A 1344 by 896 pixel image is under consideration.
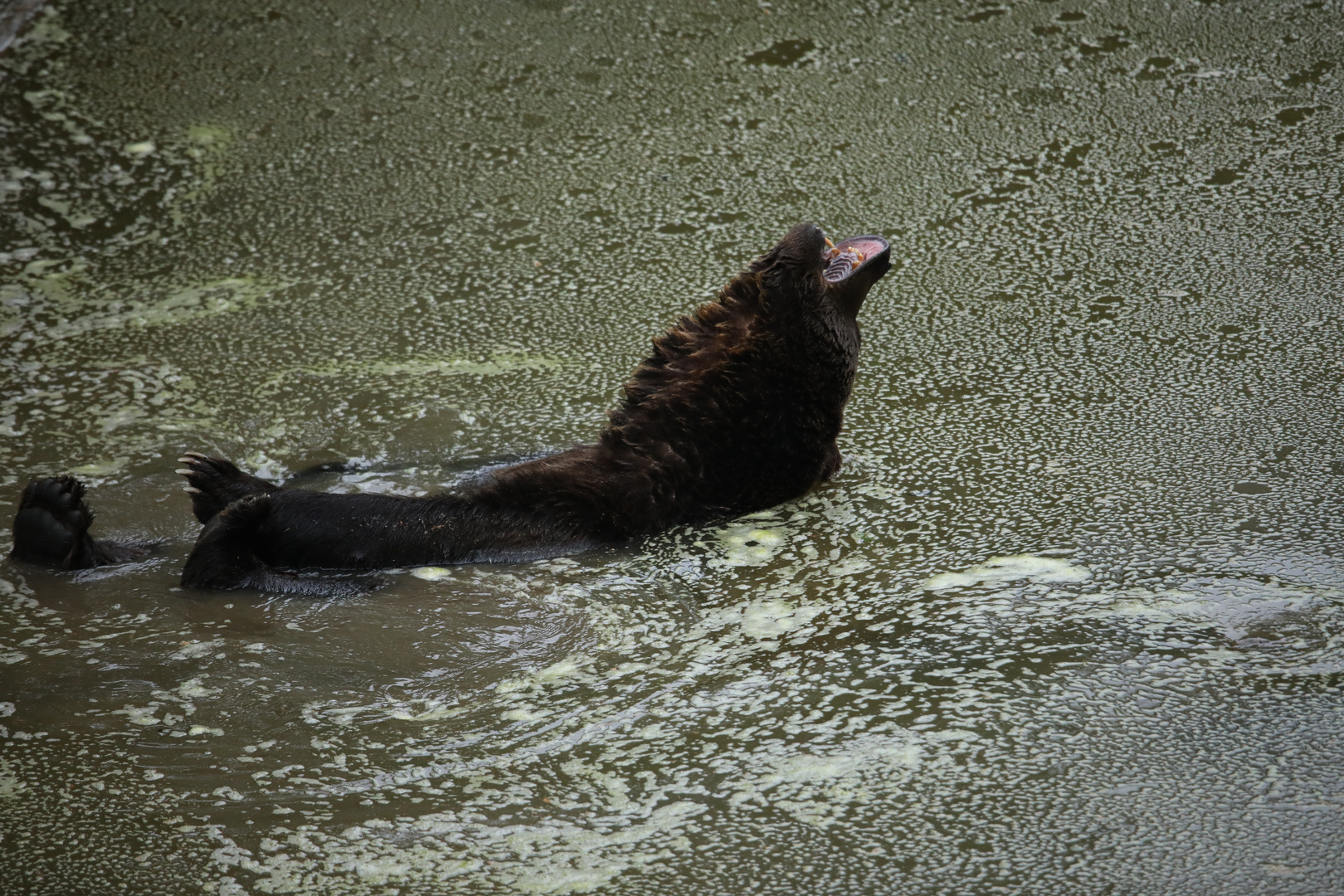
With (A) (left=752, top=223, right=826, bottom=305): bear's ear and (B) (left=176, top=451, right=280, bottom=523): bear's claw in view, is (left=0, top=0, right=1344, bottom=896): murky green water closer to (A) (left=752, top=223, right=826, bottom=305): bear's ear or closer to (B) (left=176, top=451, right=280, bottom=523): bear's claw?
(B) (left=176, top=451, right=280, bottom=523): bear's claw

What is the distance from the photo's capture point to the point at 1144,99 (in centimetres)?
568

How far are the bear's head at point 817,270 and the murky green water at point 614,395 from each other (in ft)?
1.58

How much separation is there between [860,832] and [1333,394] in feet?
8.08

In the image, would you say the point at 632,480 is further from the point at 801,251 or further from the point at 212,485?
the point at 212,485

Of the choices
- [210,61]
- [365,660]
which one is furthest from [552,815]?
[210,61]

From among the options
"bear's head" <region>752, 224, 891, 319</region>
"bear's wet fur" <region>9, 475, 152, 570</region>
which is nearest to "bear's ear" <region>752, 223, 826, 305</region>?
"bear's head" <region>752, 224, 891, 319</region>

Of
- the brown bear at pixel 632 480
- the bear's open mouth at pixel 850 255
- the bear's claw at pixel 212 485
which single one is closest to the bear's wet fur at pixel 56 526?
the brown bear at pixel 632 480

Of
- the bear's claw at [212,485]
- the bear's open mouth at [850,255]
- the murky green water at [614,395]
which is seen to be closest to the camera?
the murky green water at [614,395]

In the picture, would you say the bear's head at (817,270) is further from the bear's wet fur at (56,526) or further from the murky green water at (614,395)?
the bear's wet fur at (56,526)

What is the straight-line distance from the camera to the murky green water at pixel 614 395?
92.0 inches

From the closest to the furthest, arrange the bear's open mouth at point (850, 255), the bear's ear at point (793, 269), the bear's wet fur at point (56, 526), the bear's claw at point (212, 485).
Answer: the bear's wet fur at point (56, 526)
the bear's claw at point (212, 485)
the bear's ear at point (793, 269)
the bear's open mouth at point (850, 255)

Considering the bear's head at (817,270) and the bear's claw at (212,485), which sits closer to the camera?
the bear's claw at (212,485)

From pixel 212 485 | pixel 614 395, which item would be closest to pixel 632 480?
pixel 614 395

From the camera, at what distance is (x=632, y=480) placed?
3.47 meters
